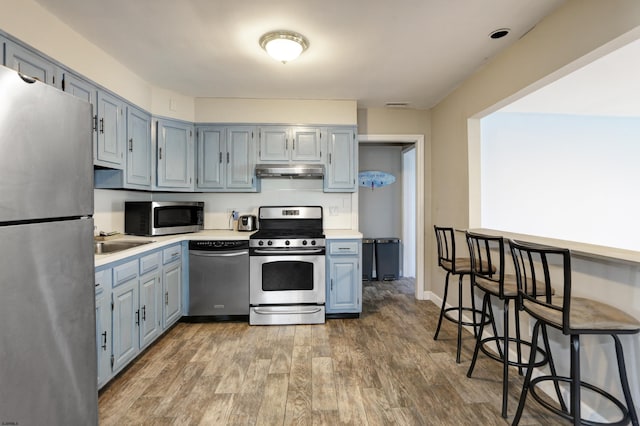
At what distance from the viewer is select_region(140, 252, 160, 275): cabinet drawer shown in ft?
8.12

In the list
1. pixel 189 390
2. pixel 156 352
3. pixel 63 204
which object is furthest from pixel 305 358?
pixel 63 204

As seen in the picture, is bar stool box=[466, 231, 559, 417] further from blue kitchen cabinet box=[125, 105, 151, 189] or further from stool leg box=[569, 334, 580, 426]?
blue kitchen cabinet box=[125, 105, 151, 189]

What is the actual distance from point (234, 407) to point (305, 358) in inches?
28.8

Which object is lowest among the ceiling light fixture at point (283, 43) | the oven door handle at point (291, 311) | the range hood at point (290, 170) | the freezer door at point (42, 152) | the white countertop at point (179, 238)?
the oven door handle at point (291, 311)

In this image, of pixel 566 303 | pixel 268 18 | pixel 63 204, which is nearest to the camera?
pixel 63 204

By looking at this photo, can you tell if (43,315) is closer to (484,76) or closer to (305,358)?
(305,358)

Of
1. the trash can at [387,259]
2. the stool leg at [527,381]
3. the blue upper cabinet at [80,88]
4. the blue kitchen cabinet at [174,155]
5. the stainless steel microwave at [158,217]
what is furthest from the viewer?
the trash can at [387,259]

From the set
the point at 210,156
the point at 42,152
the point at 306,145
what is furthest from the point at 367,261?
the point at 42,152

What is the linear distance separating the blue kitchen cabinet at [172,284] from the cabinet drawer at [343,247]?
158cm

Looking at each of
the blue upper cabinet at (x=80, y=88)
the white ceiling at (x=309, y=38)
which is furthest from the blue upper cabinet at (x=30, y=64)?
the white ceiling at (x=309, y=38)

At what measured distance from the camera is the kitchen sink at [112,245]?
8.45ft

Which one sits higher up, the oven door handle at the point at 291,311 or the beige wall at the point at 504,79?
the beige wall at the point at 504,79

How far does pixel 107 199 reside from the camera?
2902 mm

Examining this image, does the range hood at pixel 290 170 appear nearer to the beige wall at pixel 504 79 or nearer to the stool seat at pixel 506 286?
the beige wall at pixel 504 79
